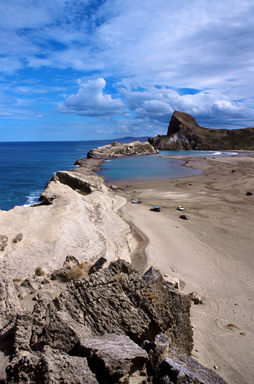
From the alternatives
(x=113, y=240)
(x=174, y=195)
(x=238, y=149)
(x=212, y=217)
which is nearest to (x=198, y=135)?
(x=238, y=149)

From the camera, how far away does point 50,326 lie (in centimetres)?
480

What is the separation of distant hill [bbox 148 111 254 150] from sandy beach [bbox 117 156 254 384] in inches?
4334

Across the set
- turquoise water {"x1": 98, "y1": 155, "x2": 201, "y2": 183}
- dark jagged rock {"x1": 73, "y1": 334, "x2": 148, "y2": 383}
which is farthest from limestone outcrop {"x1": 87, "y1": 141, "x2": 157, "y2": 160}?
dark jagged rock {"x1": 73, "y1": 334, "x2": 148, "y2": 383}

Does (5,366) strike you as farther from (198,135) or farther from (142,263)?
(198,135)

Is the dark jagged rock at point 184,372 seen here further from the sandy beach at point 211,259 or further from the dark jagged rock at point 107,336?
the sandy beach at point 211,259

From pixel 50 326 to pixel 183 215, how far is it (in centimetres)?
1899

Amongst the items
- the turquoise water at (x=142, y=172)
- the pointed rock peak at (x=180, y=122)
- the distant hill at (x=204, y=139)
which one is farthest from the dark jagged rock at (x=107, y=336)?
the pointed rock peak at (x=180, y=122)

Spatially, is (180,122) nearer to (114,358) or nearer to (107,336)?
(107,336)

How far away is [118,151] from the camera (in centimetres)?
10588

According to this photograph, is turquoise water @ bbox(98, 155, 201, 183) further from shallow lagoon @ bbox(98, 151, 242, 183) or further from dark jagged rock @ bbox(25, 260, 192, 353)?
dark jagged rock @ bbox(25, 260, 192, 353)

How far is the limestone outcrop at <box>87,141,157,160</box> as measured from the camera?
9281cm

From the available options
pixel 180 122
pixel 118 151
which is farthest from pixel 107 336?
pixel 180 122

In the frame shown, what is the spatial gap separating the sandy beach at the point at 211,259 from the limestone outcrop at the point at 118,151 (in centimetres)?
6305

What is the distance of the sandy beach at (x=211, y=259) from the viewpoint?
Answer: 701cm
